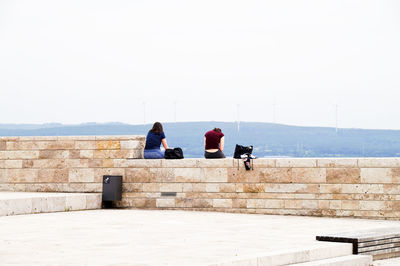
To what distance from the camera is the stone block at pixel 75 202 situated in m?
14.7

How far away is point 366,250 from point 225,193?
572cm

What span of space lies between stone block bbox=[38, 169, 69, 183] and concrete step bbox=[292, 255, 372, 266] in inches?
341

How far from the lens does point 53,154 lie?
1664cm

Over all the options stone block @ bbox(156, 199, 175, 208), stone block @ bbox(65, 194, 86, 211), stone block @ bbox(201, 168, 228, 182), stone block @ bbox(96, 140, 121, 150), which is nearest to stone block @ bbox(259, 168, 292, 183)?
stone block @ bbox(201, 168, 228, 182)

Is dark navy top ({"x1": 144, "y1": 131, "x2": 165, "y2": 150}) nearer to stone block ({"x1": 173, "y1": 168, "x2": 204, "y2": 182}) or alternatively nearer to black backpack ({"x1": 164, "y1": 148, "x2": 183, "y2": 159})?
black backpack ({"x1": 164, "y1": 148, "x2": 183, "y2": 159})

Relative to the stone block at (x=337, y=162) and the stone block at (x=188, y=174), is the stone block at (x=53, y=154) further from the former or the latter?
the stone block at (x=337, y=162)

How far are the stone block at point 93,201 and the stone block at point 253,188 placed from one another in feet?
10.4

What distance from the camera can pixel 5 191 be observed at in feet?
55.4

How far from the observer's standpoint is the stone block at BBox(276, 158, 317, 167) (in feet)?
47.8

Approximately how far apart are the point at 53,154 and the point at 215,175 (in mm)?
3893

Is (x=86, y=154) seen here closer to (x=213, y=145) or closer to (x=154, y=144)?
(x=154, y=144)

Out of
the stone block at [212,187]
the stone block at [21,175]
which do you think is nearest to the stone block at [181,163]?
the stone block at [212,187]

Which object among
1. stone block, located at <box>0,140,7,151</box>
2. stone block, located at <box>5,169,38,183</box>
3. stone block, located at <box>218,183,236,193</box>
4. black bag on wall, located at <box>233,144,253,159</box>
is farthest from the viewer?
stone block, located at <box>0,140,7,151</box>

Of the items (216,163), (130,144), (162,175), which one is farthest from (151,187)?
(216,163)
